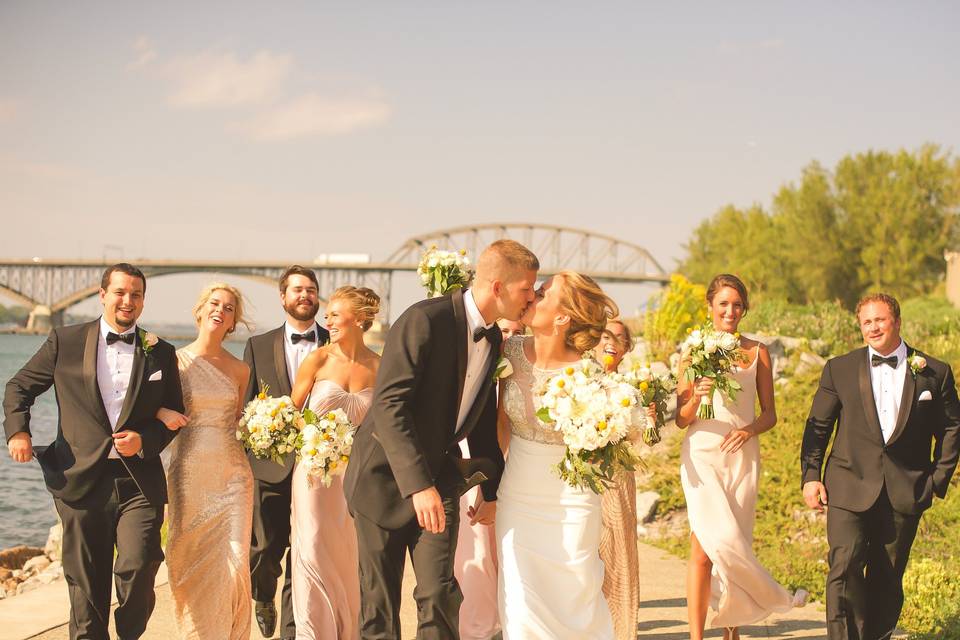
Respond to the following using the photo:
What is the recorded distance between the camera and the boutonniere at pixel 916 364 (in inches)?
227

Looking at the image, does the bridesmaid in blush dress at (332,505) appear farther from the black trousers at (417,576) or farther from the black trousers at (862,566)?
the black trousers at (862,566)

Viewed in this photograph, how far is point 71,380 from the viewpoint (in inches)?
209

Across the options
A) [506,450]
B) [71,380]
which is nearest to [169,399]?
[71,380]

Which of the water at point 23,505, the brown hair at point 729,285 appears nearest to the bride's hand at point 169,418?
the brown hair at point 729,285

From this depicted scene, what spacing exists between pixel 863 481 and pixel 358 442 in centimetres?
312

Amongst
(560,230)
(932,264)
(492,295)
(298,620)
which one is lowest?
(298,620)

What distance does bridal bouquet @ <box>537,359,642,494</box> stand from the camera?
4.29m

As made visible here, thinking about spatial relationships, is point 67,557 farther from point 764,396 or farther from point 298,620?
point 764,396

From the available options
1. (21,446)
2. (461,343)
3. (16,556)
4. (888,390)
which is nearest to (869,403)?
(888,390)

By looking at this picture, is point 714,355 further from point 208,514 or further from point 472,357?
point 208,514

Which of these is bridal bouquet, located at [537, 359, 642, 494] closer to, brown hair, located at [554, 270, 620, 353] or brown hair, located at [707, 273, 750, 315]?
brown hair, located at [554, 270, 620, 353]

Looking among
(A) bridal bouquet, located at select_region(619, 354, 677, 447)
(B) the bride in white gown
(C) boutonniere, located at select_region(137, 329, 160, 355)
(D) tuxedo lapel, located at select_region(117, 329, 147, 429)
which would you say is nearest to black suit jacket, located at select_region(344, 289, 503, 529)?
(B) the bride in white gown

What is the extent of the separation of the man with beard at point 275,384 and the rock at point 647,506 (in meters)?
5.56

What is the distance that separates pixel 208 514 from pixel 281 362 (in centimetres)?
134
